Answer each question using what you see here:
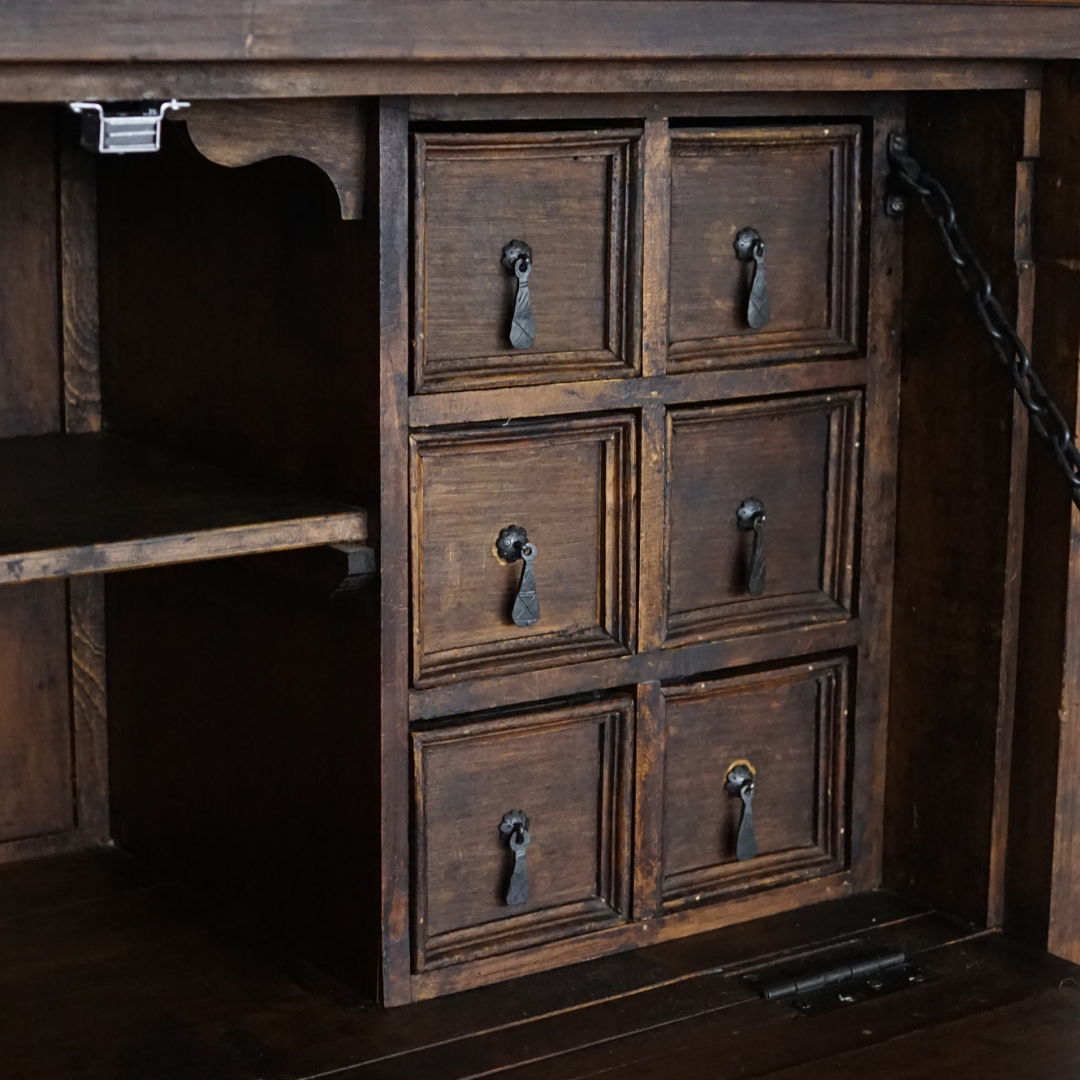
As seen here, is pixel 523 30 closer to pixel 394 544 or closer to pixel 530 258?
pixel 530 258

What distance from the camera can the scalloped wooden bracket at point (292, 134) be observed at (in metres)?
1.41

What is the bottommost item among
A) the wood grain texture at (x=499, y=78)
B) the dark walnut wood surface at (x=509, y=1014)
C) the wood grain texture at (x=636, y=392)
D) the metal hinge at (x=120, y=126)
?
the dark walnut wood surface at (x=509, y=1014)

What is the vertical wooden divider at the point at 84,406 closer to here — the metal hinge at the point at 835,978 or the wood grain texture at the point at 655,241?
the wood grain texture at the point at 655,241

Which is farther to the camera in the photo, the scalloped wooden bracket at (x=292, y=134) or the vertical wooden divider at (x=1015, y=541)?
the vertical wooden divider at (x=1015, y=541)

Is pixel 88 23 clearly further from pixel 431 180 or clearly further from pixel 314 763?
pixel 314 763

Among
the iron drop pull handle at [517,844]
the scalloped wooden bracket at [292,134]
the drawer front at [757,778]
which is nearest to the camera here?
the scalloped wooden bracket at [292,134]

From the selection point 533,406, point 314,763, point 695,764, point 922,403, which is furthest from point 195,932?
point 922,403

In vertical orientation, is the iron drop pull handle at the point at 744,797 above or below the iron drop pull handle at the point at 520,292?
below

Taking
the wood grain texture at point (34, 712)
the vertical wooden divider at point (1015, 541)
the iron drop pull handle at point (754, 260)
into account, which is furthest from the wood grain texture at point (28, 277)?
the vertical wooden divider at point (1015, 541)

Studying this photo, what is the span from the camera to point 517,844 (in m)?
1.66

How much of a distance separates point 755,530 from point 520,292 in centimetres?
35

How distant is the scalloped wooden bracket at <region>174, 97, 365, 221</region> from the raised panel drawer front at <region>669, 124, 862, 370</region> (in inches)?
12.0

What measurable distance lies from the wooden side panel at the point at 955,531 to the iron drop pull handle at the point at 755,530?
186mm

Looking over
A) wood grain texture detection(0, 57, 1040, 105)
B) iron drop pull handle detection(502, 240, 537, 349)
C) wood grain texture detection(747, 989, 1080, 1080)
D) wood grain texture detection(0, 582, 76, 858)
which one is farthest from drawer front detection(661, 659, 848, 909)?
wood grain texture detection(0, 582, 76, 858)
